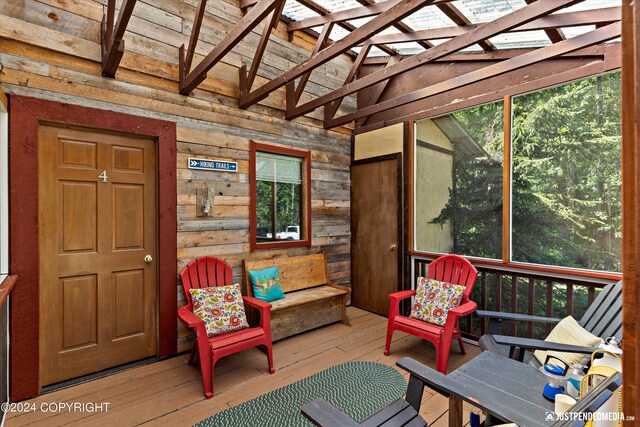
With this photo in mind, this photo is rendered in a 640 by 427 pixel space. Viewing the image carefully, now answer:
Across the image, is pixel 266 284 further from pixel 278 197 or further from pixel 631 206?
pixel 631 206

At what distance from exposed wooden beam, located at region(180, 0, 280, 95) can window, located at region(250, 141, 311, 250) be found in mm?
886

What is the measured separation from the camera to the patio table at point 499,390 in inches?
53.6

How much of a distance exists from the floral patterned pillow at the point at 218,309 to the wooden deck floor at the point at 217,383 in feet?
1.39

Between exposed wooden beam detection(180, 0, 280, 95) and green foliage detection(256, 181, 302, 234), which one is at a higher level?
exposed wooden beam detection(180, 0, 280, 95)

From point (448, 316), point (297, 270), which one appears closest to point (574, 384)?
point (448, 316)

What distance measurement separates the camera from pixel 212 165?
3.17 metres

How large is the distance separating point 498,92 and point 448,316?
2.27m

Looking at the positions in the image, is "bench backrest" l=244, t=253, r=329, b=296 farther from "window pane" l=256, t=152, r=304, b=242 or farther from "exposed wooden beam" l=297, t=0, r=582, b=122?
"exposed wooden beam" l=297, t=0, r=582, b=122

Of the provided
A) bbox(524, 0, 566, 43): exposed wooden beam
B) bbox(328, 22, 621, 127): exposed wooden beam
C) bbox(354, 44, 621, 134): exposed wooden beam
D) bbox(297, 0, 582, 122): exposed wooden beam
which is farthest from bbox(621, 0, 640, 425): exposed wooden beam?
bbox(524, 0, 566, 43): exposed wooden beam

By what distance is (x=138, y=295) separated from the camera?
284 cm

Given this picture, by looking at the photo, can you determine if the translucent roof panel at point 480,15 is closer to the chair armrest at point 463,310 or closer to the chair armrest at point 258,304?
the chair armrest at point 463,310

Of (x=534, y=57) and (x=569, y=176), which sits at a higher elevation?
(x=534, y=57)

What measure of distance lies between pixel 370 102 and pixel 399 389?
365cm

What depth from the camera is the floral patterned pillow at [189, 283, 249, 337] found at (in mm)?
2609
